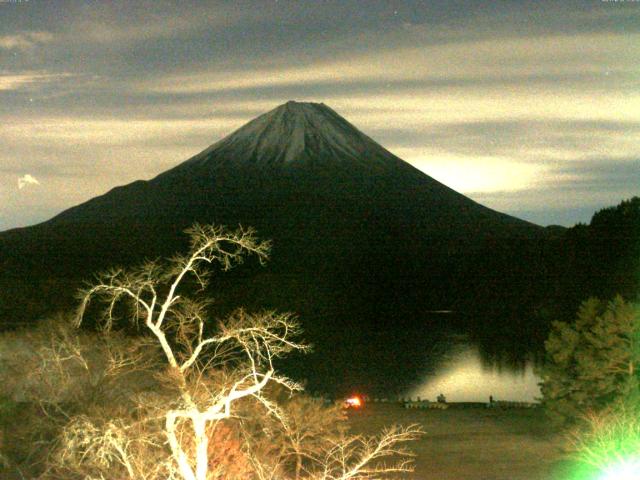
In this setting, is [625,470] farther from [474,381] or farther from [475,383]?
[474,381]

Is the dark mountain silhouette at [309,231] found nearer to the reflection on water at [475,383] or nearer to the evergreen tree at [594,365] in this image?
the reflection on water at [475,383]

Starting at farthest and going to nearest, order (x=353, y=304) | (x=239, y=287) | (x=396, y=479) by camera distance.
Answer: (x=239, y=287) → (x=353, y=304) → (x=396, y=479)

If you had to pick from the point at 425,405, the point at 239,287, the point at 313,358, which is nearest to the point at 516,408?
the point at 425,405

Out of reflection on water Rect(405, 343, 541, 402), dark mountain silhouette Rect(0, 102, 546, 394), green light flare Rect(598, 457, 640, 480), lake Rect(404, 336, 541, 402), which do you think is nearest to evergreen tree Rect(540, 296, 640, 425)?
green light flare Rect(598, 457, 640, 480)

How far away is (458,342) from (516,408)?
27.3m

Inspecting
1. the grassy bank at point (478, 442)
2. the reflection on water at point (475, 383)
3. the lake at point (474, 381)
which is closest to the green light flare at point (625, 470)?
the grassy bank at point (478, 442)

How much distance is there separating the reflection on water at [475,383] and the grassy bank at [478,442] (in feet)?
28.6

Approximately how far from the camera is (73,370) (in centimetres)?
1973

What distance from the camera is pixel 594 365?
840 inches

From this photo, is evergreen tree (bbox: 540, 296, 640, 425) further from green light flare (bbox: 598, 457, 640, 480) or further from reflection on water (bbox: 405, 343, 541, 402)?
reflection on water (bbox: 405, 343, 541, 402)

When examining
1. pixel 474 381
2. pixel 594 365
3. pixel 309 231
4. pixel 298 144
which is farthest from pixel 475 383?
pixel 298 144

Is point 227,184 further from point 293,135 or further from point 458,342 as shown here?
point 458,342

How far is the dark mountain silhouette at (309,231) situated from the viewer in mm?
84125

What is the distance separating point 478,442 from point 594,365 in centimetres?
349
